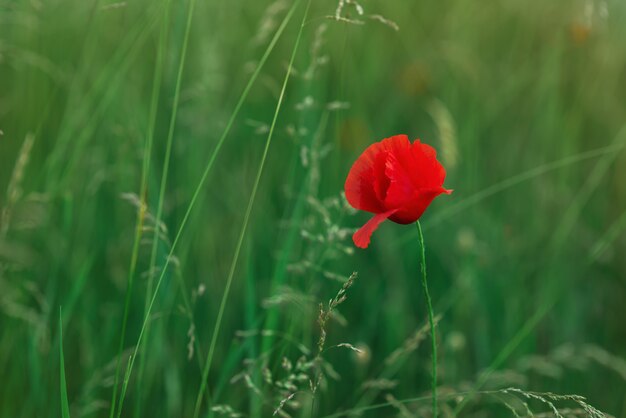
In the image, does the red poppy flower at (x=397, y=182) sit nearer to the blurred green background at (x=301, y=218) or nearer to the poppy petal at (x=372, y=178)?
the poppy petal at (x=372, y=178)

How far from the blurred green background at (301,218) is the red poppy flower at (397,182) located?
0.97 feet

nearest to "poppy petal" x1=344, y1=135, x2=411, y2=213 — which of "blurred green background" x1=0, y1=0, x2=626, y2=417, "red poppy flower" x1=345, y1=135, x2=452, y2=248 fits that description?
"red poppy flower" x1=345, y1=135, x2=452, y2=248

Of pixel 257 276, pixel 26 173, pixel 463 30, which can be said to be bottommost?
pixel 257 276

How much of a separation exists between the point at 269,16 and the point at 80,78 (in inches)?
Answer: 16.6

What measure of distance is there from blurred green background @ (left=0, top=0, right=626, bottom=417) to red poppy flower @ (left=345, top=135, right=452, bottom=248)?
295mm

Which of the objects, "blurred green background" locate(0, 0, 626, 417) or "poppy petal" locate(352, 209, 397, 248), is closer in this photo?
"poppy petal" locate(352, 209, 397, 248)

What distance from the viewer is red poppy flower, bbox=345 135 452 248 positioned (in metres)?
0.87

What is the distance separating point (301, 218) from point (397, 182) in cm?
59

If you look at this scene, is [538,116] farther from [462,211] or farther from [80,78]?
[80,78]

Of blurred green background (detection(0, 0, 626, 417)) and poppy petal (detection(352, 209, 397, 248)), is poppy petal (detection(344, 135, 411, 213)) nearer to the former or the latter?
poppy petal (detection(352, 209, 397, 248))

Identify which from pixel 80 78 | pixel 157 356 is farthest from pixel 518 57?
pixel 157 356

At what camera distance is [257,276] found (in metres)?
1.70

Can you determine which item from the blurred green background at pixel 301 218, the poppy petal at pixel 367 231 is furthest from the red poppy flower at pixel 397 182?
the blurred green background at pixel 301 218

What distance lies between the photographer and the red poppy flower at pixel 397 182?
0.87 m
